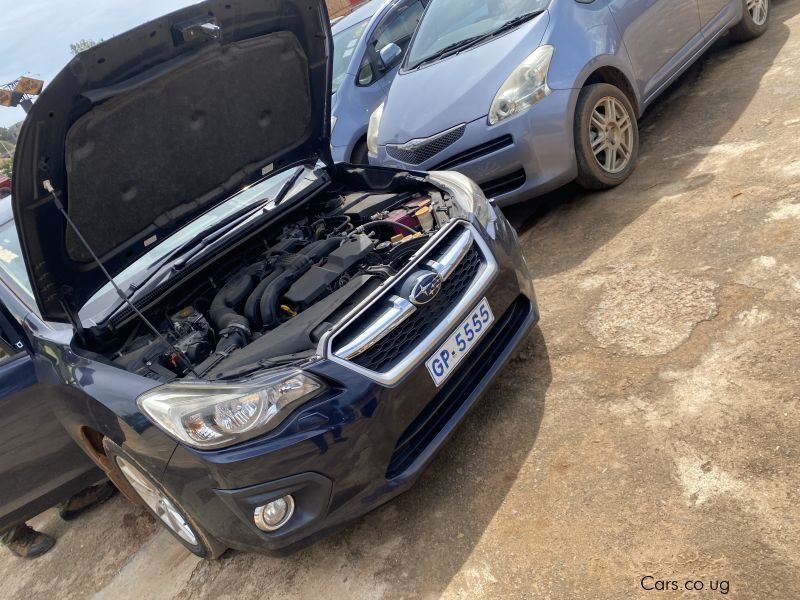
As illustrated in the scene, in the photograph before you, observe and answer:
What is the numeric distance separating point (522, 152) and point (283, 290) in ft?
6.05

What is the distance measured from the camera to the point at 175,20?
2.33 m

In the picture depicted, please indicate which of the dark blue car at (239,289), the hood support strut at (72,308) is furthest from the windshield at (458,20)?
the hood support strut at (72,308)

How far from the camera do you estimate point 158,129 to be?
8.38 ft

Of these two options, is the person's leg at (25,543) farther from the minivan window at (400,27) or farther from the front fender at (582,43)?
the minivan window at (400,27)

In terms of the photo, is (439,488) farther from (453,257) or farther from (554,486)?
(453,257)

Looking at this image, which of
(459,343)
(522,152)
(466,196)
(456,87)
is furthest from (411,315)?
(456,87)

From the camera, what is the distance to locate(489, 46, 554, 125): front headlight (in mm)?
3672

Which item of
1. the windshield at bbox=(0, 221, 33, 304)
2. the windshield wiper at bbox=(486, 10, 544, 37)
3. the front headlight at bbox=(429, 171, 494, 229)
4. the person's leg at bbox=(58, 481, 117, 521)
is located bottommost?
the person's leg at bbox=(58, 481, 117, 521)

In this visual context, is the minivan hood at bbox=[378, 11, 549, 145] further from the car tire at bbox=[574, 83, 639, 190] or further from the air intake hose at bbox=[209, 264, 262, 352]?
the air intake hose at bbox=[209, 264, 262, 352]

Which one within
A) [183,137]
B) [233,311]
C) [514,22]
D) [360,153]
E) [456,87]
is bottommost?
[360,153]

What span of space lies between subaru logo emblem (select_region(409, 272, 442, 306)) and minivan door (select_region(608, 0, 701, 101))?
275cm

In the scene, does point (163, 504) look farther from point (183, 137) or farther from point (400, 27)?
point (400, 27)

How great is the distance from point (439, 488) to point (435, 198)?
1.32 metres

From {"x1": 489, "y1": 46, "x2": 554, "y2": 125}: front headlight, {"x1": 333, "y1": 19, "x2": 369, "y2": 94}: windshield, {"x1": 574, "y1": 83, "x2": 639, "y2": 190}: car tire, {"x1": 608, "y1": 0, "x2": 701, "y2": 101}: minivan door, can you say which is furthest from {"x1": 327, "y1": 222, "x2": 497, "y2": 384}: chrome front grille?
{"x1": 333, "y1": 19, "x2": 369, "y2": 94}: windshield
